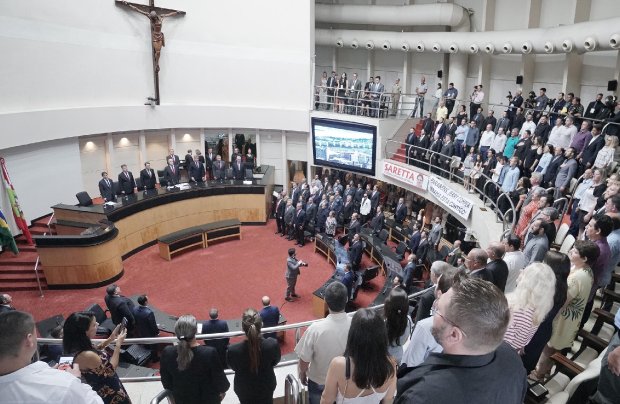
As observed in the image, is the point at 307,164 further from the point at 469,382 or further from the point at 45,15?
the point at 469,382

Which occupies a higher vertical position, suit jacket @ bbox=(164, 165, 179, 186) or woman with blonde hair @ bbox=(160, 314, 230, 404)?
woman with blonde hair @ bbox=(160, 314, 230, 404)

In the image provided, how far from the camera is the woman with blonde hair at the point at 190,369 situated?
3314 millimetres

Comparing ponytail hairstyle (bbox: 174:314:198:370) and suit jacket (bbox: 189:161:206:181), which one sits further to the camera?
suit jacket (bbox: 189:161:206:181)

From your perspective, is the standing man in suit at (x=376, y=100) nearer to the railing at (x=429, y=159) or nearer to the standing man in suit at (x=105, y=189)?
the railing at (x=429, y=159)

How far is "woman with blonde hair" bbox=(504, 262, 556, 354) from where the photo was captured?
3232 mm

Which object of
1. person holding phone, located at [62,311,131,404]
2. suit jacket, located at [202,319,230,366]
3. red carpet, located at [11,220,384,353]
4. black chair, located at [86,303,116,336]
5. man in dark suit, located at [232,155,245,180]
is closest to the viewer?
person holding phone, located at [62,311,131,404]

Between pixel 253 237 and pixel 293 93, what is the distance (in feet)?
19.6

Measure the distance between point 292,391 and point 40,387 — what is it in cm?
188

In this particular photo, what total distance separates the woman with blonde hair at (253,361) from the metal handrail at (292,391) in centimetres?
15

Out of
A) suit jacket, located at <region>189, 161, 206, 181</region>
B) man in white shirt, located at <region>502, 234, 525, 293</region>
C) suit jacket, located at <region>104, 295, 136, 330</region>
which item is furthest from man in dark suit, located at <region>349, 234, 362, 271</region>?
man in white shirt, located at <region>502, 234, 525, 293</region>

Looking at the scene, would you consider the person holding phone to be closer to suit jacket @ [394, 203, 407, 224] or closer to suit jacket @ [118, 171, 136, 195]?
suit jacket @ [118, 171, 136, 195]

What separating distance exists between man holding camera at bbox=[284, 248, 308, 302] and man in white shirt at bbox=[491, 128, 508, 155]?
248 inches

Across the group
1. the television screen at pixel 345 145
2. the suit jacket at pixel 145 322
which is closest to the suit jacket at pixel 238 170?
the television screen at pixel 345 145

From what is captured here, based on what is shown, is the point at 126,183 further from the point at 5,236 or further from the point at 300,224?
the point at 300,224
